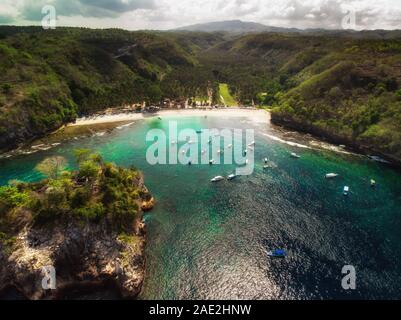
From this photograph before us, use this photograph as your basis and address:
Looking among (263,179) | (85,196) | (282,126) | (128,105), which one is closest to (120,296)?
(85,196)

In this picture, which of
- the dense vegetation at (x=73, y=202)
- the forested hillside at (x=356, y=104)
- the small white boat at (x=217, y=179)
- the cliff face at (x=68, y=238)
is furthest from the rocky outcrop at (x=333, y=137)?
the cliff face at (x=68, y=238)

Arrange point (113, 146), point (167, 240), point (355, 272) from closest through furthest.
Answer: point (355, 272), point (167, 240), point (113, 146)

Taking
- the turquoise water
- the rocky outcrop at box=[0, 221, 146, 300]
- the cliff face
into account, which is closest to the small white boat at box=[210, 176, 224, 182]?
the turquoise water

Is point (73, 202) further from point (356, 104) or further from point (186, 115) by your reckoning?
point (356, 104)

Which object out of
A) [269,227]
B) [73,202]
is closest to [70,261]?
[73,202]

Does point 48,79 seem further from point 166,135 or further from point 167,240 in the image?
point 167,240

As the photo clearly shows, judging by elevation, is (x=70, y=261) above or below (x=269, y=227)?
above
